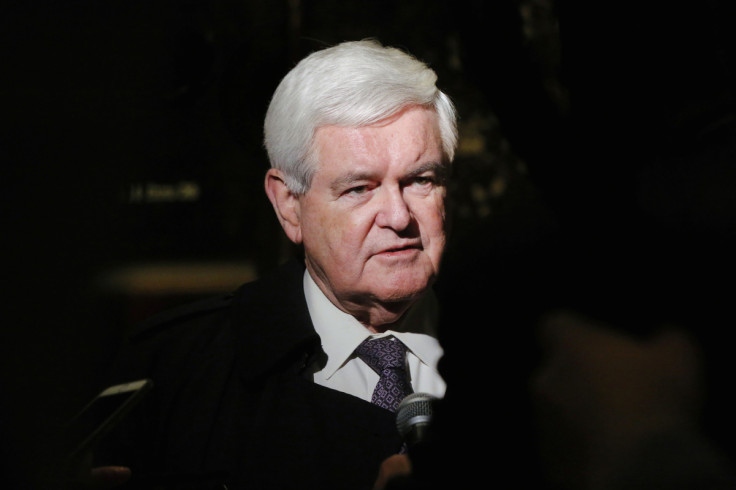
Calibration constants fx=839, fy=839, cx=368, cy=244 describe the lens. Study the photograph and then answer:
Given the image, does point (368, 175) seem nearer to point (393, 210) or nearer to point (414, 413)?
point (393, 210)

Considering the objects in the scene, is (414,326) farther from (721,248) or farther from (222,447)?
(721,248)

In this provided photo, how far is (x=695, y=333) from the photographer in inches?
59.8

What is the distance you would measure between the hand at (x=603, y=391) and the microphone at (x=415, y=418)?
206 mm

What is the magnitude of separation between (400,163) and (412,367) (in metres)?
0.40

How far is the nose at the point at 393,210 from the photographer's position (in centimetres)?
154

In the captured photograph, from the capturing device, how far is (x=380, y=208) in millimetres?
1548

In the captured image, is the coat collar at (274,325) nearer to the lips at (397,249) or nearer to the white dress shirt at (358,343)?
the white dress shirt at (358,343)

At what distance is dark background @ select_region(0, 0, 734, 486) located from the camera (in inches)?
65.2

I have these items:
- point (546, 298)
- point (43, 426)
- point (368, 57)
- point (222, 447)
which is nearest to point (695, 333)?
point (546, 298)

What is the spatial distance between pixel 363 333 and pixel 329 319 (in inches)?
2.9

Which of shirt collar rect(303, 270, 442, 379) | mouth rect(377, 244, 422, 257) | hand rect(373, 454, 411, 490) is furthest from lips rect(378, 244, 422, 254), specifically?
hand rect(373, 454, 411, 490)

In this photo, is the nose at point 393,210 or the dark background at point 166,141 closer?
the nose at point 393,210

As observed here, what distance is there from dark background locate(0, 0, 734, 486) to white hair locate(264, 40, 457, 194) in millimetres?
48

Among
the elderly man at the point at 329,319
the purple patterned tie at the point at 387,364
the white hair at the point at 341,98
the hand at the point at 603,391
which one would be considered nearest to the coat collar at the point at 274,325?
the elderly man at the point at 329,319
